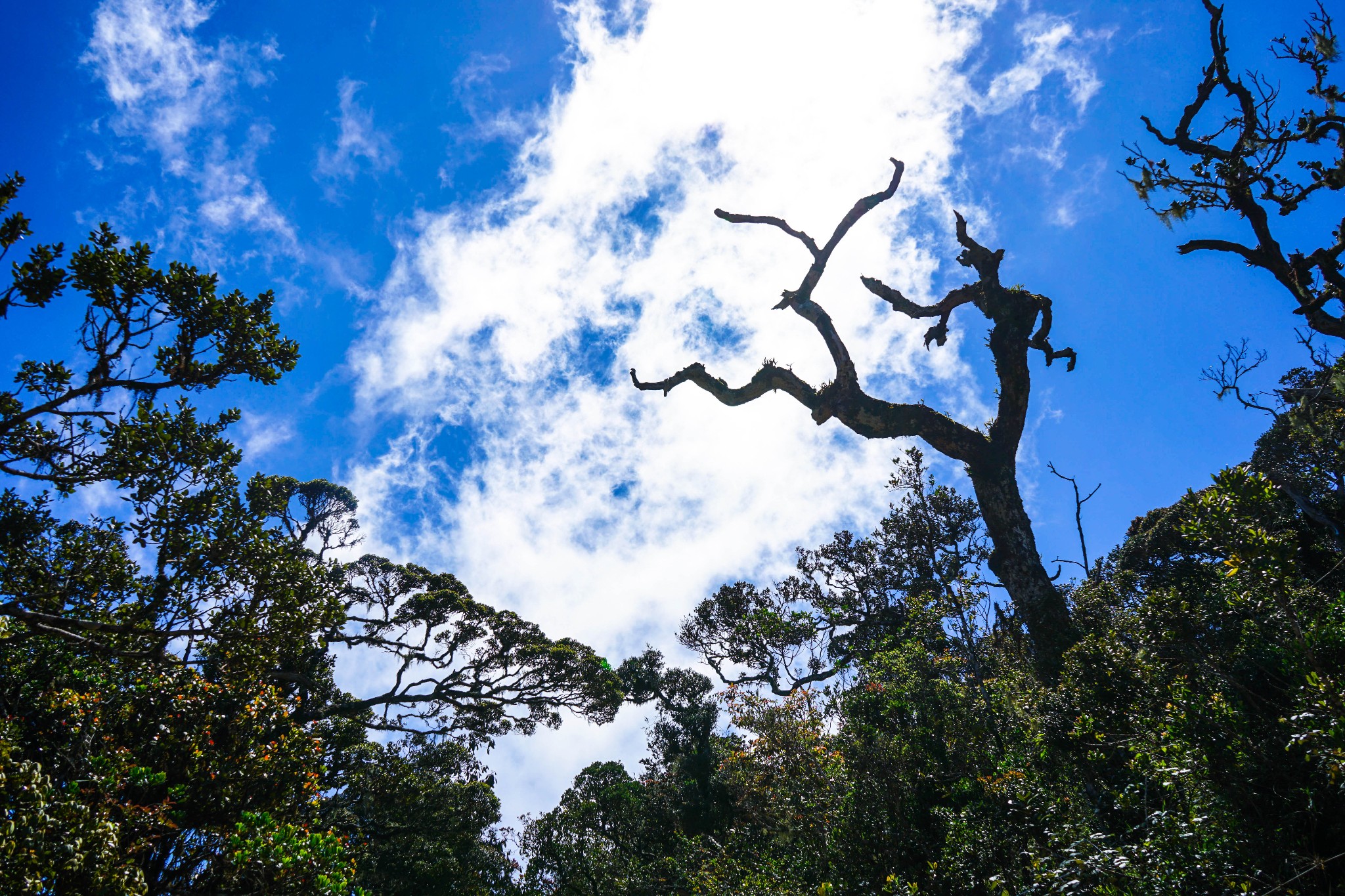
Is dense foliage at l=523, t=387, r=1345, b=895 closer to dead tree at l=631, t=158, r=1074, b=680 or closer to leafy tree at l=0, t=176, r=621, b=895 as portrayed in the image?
dead tree at l=631, t=158, r=1074, b=680

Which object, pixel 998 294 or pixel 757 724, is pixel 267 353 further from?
pixel 998 294

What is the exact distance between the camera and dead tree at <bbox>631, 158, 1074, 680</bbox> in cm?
1196

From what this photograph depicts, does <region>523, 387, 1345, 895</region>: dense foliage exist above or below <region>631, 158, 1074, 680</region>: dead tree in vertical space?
below

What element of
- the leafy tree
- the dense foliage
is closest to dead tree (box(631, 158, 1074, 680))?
the dense foliage

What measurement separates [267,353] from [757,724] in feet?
27.7

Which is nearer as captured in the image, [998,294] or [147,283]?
[147,283]

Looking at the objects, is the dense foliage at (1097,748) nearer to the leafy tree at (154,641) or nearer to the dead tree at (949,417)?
the dead tree at (949,417)

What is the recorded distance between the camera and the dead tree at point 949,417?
12.0m

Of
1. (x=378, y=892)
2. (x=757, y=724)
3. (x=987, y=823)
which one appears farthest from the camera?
(x=378, y=892)

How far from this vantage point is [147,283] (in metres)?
6.68

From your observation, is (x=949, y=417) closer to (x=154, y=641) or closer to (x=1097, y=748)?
(x=1097, y=748)

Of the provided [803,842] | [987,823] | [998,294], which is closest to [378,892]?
[803,842]

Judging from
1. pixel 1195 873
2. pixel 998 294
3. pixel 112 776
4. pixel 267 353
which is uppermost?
pixel 998 294

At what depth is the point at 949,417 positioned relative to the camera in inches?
538
